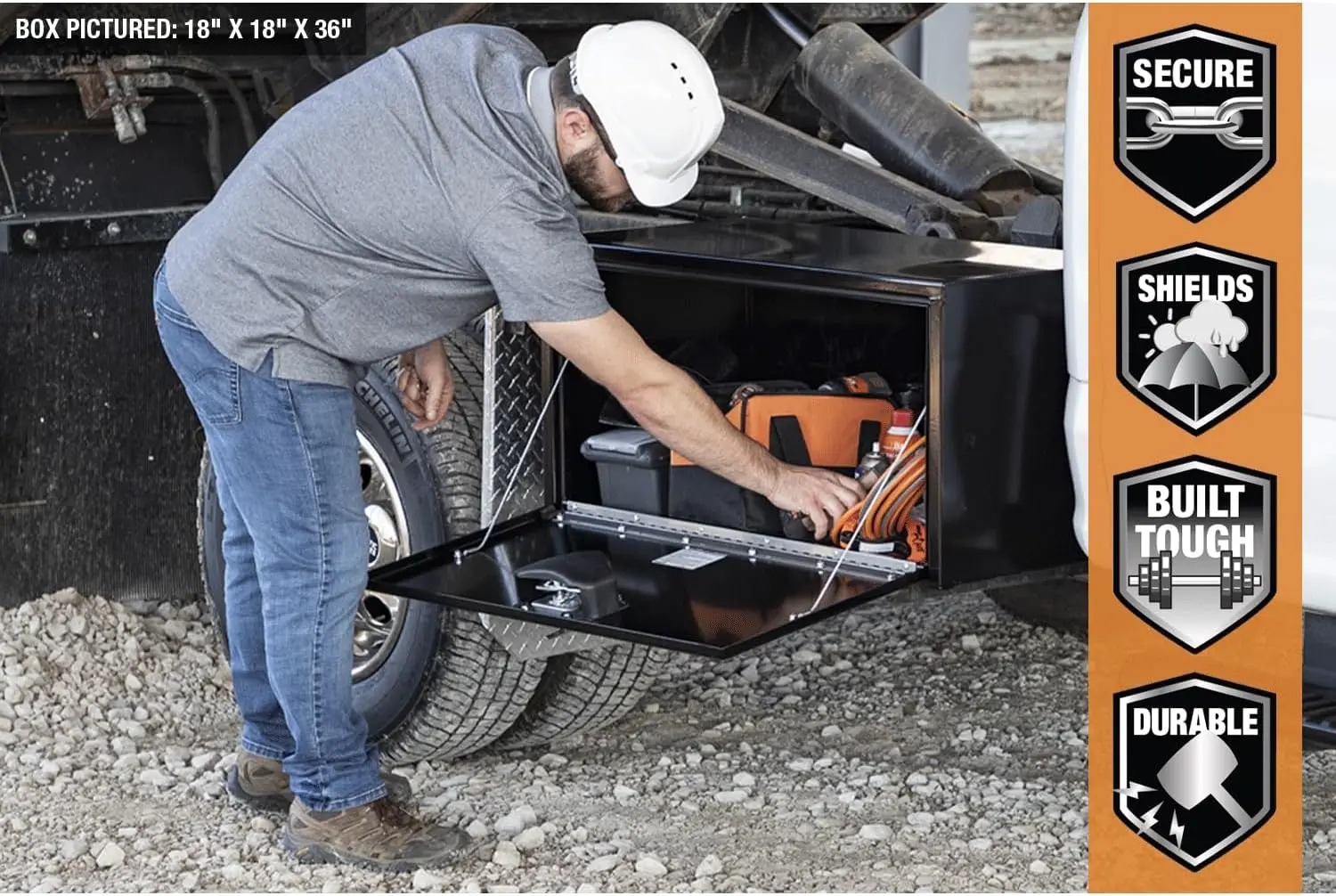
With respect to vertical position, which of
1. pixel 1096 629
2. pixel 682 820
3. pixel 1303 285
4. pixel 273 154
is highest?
pixel 273 154

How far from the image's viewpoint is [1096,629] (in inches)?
123

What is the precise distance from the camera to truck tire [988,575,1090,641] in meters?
4.78

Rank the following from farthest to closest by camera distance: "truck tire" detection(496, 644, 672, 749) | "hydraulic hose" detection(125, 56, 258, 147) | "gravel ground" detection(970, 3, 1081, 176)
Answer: "gravel ground" detection(970, 3, 1081, 176), "hydraulic hose" detection(125, 56, 258, 147), "truck tire" detection(496, 644, 672, 749)

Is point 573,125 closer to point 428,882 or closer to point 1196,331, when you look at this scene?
point 1196,331

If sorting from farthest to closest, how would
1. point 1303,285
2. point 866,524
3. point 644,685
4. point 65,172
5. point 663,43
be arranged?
point 65,172
point 644,685
point 866,524
point 663,43
point 1303,285

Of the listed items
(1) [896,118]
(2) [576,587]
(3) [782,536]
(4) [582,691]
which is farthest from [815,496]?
(1) [896,118]

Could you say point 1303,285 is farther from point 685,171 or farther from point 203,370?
point 203,370

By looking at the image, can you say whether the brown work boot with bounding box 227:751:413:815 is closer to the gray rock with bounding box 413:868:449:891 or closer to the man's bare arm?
the gray rock with bounding box 413:868:449:891

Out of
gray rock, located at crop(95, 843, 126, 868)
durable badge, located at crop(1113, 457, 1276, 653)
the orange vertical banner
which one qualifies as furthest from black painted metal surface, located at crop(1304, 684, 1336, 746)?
gray rock, located at crop(95, 843, 126, 868)

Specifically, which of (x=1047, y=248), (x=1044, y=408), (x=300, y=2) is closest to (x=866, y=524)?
(x=1044, y=408)

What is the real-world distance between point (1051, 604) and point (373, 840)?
2125 mm

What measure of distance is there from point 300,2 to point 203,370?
6.08ft

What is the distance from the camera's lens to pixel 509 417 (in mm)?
3664

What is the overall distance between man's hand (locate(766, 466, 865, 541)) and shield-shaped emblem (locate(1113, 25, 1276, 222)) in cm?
69
